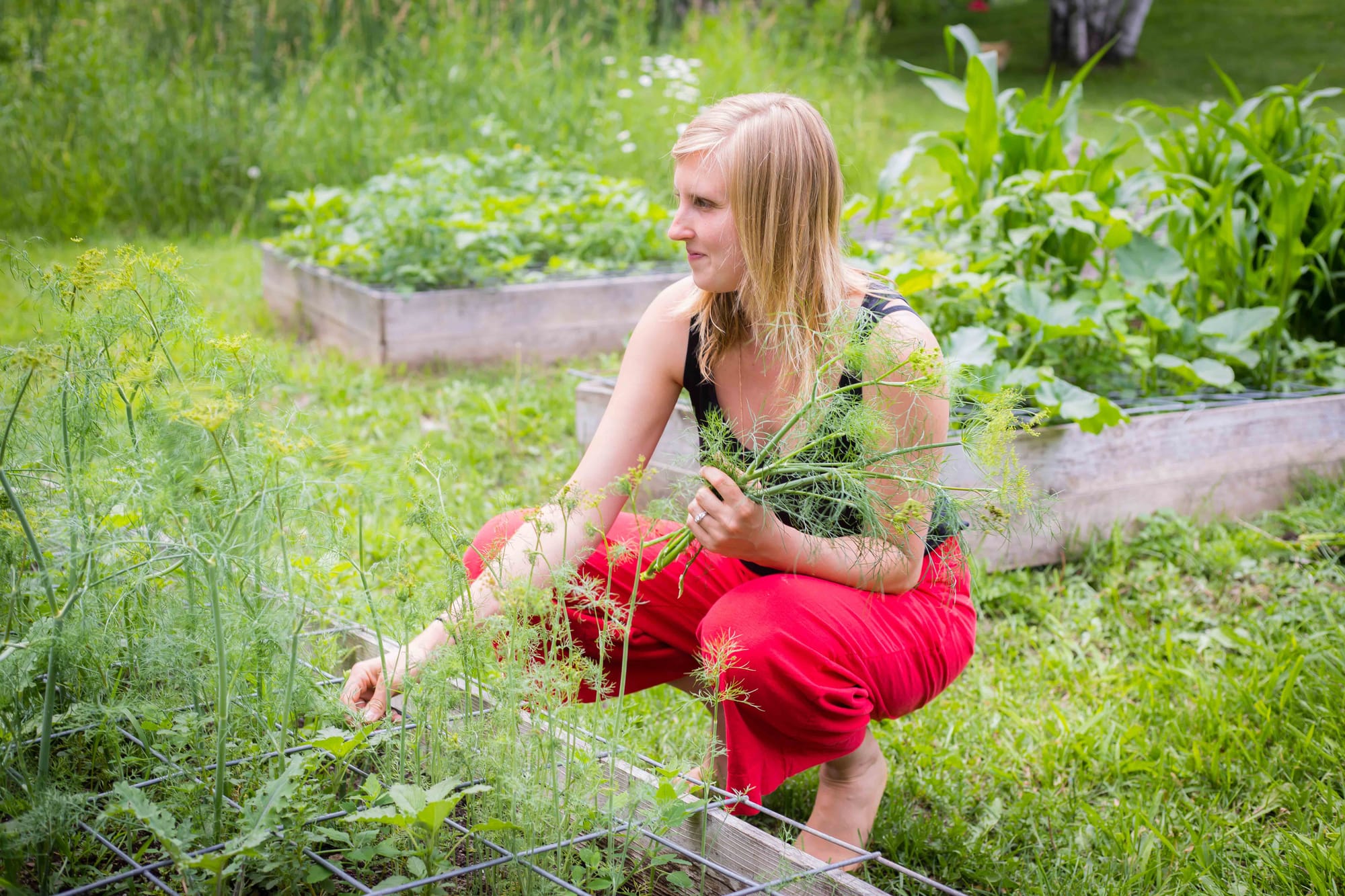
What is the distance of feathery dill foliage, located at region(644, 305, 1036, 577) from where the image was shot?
131 cm

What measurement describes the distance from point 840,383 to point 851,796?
0.68 meters

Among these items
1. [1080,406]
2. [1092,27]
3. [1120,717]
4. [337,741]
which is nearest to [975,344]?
[1080,406]

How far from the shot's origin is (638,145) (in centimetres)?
647

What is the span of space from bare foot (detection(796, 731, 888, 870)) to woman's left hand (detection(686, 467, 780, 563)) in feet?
1.50

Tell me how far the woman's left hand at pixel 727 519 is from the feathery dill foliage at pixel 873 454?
0.07 feet

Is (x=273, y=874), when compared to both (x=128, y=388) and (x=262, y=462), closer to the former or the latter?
(x=262, y=462)

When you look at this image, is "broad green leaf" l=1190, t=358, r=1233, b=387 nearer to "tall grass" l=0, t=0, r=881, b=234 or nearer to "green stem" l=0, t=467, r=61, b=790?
"green stem" l=0, t=467, r=61, b=790

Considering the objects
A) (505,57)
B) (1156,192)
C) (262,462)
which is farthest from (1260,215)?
(505,57)

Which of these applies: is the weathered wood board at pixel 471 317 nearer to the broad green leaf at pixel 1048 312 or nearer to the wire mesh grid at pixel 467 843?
the broad green leaf at pixel 1048 312

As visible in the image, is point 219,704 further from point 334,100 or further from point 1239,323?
point 334,100

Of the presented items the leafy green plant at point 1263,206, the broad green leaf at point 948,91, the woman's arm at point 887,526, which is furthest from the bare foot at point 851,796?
the broad green leaf at point 948,91

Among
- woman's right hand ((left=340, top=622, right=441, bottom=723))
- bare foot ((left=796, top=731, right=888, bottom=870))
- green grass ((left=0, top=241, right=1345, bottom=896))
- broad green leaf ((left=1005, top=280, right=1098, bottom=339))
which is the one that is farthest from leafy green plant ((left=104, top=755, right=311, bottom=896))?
broad green leaf ((left=1005, top=280, right=1098, bottom=339))

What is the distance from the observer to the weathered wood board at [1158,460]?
110 inches

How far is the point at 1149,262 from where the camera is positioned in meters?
3.15
